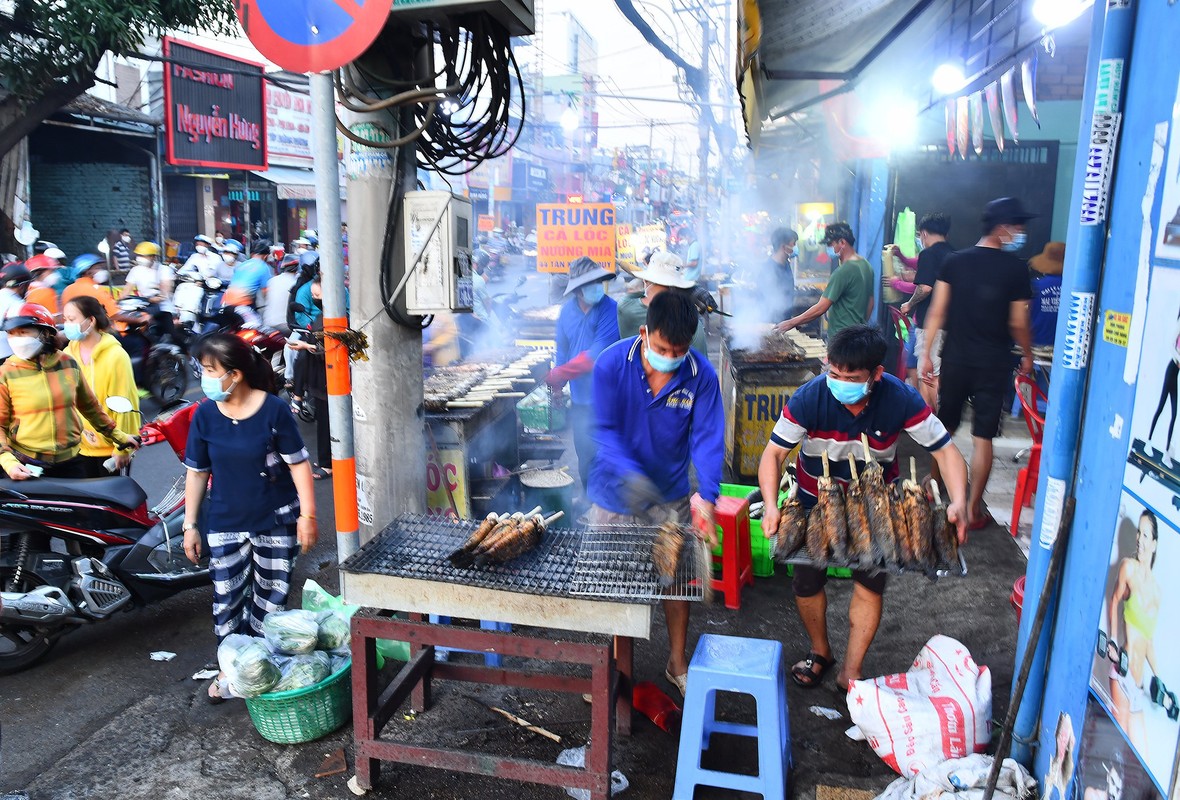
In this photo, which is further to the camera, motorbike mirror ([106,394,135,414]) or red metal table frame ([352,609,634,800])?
motorbike mirror ([106,394,135,414])

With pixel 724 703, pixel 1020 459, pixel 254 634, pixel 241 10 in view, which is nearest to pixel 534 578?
pixel 724 703

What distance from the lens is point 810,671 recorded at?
4508 millimetres

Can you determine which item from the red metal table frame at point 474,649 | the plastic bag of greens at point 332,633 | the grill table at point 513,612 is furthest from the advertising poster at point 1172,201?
the plastic bag of greens at point 332,633

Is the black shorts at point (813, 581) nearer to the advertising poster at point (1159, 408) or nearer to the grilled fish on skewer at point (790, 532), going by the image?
the grilled fish on skewer at point (790, 532)

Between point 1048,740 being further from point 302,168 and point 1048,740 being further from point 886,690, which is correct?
point 302,168

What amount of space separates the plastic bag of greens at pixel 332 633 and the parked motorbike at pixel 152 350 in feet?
26.5

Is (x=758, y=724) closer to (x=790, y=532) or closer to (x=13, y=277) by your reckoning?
(x=790, y=532)

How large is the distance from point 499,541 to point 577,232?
8.33 metres

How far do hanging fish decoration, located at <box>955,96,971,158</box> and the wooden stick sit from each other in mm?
7213

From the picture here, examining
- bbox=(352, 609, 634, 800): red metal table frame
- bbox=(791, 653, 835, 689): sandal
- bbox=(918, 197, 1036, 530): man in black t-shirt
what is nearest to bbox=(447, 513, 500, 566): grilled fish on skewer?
bbox=(352, 609, 634, 800): red metal table frame

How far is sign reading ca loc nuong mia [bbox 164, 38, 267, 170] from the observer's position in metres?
18.9

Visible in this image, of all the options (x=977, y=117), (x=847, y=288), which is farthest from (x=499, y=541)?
(x=977, y=117)

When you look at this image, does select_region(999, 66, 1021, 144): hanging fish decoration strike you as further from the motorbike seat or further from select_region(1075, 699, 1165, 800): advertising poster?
the motorbike seat

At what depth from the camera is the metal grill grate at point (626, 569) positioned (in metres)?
3.37
